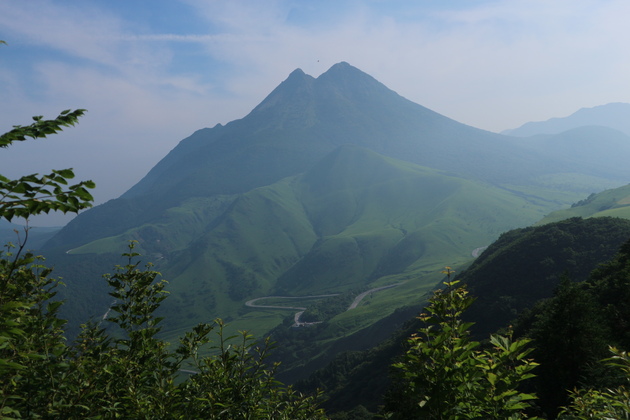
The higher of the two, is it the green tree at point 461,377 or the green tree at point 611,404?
the green tree at point 461,377

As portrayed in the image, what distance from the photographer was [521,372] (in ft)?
16.2

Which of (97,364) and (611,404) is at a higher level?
(97,364)

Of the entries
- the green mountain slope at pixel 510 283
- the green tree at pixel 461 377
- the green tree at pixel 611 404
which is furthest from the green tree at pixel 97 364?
the green mountain slope at pixel 510 283

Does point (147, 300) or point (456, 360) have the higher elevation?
point (147, 300)

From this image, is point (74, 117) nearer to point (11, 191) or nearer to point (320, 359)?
point (11, 191)

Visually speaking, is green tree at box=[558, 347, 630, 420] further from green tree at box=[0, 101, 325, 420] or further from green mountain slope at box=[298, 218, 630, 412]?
green mountain slope at box=[298, 218, 630, 412]

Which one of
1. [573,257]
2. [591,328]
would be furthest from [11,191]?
[573,257]

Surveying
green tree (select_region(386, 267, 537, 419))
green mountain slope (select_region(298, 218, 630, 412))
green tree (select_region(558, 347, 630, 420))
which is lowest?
green mountain slope (select_region(298, 218, 630, 412))

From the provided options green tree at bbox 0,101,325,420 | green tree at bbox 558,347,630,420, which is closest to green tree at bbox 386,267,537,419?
green tree at bbox 558,347,630,420

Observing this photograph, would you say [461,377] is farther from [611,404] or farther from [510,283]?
[510,283]

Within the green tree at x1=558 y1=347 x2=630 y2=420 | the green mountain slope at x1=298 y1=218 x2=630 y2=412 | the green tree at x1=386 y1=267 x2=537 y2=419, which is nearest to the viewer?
the green tree at x1=386 y1=267 x2=537 y2=419

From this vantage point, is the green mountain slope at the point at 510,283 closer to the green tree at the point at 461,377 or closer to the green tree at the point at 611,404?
the green tree at the point at 611,404

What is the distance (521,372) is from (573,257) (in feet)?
399

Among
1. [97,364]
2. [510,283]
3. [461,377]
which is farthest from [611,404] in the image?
[510,283]
